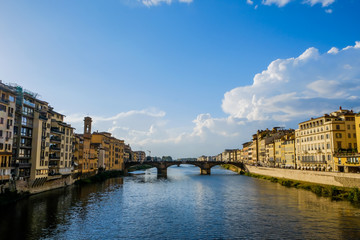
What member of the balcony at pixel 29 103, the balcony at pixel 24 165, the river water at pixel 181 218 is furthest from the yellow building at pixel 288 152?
the balcony at pixel 29 103

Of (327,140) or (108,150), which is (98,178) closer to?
(108,150)

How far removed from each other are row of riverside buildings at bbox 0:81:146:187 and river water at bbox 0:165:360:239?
19.8 feet

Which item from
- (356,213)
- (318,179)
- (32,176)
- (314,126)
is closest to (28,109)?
(32,176)

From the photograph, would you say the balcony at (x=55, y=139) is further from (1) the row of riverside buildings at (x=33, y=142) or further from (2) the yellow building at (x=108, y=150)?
(2) the yellow building at (x=108, y=150)

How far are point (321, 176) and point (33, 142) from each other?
2535 inches

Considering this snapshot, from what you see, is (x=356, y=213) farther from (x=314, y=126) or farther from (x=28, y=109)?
(x=28, y=109)

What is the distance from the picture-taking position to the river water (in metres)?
30.5

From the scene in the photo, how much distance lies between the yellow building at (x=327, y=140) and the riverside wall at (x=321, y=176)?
5.23 meters

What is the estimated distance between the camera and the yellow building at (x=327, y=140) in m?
68.6

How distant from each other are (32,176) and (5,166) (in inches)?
413

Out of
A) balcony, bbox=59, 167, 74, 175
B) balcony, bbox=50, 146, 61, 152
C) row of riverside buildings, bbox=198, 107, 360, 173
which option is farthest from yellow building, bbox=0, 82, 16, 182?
row of riverside buildings, bbox=198, 107, 360, 173

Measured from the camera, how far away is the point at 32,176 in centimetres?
5497

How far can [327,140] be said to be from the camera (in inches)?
2825

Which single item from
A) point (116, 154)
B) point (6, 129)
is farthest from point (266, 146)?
point (6, 129)
